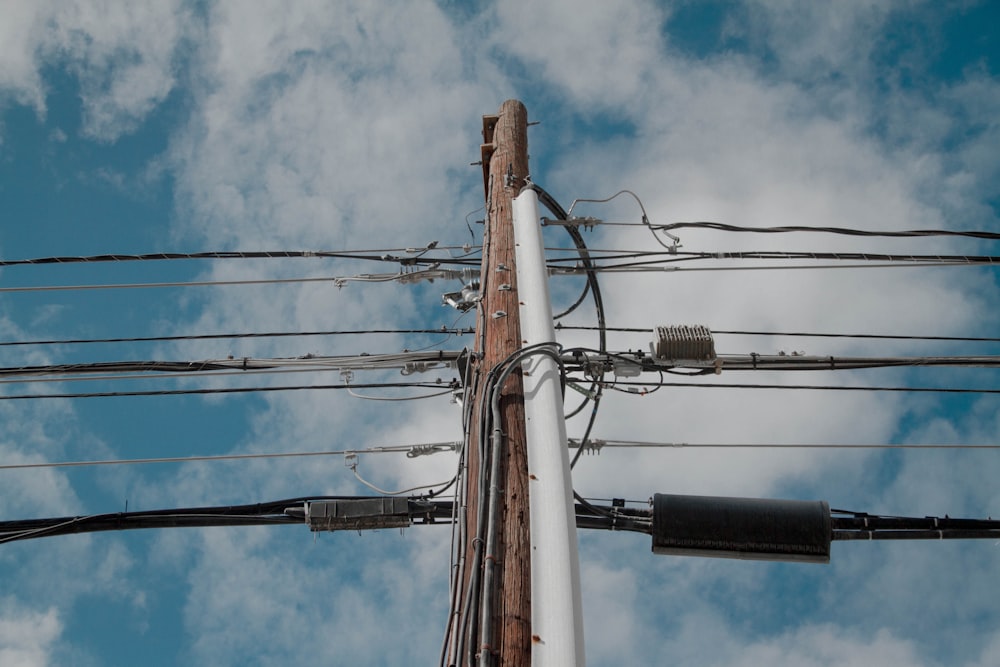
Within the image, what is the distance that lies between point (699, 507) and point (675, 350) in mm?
1317

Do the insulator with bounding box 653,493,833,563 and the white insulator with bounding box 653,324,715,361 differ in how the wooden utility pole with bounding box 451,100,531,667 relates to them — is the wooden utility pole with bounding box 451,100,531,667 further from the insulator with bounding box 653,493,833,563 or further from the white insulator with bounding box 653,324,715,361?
the insulator with bounding box 653,493,833,563

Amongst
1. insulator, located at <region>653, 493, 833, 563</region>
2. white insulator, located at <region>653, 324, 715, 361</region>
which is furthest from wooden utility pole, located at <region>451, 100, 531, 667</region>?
insulator, located at <region>653, 493, 833, 563</region>

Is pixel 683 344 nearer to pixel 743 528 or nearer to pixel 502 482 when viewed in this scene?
pixel 743 528

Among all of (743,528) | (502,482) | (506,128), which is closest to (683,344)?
(743,528)

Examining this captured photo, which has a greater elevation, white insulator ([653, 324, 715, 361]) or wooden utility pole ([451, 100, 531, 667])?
white insulator ([653, 324, 715, 361])

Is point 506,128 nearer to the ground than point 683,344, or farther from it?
farther from it

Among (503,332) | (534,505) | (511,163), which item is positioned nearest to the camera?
(534,505)

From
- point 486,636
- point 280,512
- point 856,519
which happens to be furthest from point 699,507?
point 280,512

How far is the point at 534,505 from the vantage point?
14.7 ft

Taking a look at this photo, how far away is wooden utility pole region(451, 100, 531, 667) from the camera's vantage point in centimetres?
400

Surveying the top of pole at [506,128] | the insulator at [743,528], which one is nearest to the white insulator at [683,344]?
the insulator at [743,528]

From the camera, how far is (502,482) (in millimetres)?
4617

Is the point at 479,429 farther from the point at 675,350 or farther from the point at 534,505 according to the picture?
the point at 675,350

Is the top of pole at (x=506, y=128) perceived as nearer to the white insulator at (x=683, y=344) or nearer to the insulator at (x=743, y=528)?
the white insulator at (x=683, y=344)
